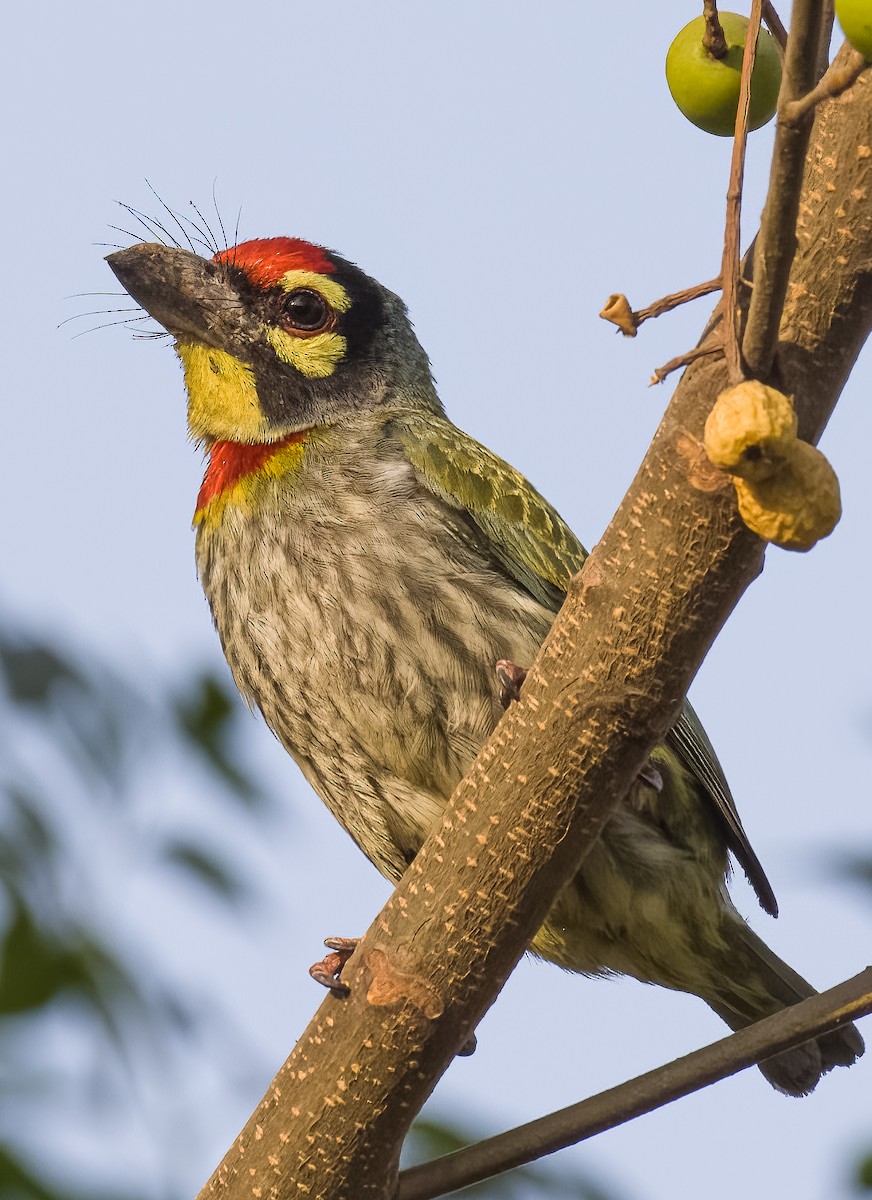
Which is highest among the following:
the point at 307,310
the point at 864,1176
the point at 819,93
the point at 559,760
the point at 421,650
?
the point at 307,310

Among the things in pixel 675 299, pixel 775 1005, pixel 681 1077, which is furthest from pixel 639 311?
pixel 775 1005

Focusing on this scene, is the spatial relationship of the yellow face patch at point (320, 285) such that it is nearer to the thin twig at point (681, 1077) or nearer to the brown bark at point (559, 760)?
the brown bark at point (559, 760)

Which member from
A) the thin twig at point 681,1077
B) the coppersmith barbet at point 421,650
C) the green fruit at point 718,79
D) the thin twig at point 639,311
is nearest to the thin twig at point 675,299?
the thin twig at point 639,311

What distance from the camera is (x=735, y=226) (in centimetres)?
175

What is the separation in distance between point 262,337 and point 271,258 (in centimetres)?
28

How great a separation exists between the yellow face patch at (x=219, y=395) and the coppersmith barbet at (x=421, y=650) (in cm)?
2

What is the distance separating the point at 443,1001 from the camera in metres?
2.49

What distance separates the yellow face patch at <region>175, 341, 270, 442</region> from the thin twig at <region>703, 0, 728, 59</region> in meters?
2.36

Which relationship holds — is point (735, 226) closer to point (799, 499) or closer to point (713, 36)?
point (799, 499)

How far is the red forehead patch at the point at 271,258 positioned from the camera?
469 centimetres

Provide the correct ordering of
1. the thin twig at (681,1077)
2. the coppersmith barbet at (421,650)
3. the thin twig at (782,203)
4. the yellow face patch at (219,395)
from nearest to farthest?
1. the thin twig at (782,203)
2. the thin twig at (681,1077)
3. the coppersmith barbet at (421,650)
4. the yellow face patch at (219,395)

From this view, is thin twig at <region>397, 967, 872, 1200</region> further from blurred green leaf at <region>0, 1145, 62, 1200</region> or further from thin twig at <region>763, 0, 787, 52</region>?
thin twig at <region>763, 0, 787, 52</region>

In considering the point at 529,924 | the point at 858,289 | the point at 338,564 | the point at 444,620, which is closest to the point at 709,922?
the point at 444,620

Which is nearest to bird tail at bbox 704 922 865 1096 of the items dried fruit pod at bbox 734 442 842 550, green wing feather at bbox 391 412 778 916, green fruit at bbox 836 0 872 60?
green wing feather at bbox 391 412 778 916
